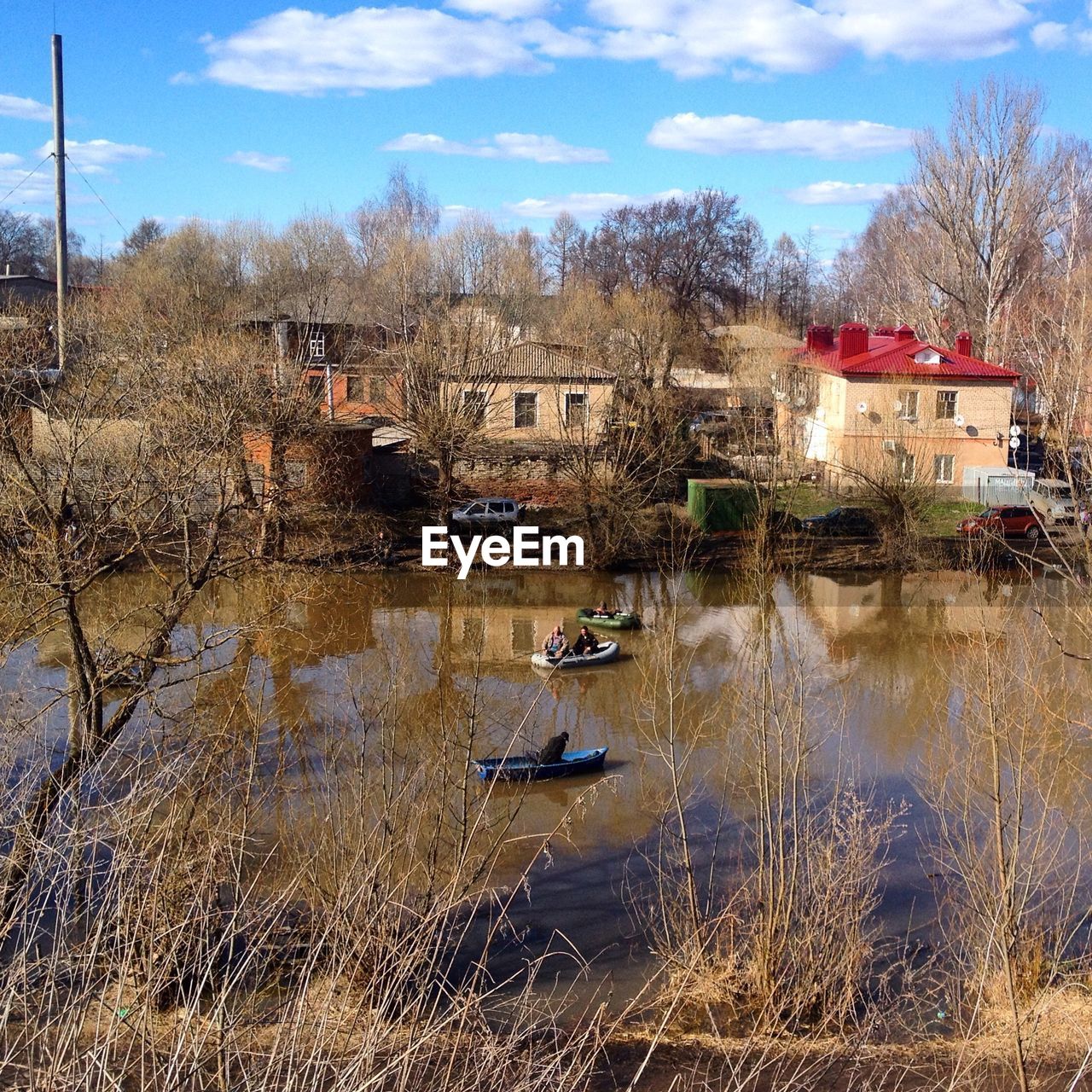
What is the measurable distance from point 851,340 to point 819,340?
3.23 m

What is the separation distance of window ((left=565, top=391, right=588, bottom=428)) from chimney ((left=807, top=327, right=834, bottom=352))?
8.47m

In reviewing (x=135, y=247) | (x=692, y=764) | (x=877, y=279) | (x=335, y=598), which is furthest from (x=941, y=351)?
(x=135, y=247)

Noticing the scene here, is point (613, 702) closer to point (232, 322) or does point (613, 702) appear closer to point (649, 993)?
point (649, 993)

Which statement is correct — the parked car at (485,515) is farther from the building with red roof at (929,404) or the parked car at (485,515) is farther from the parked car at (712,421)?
the building with red roof at (929,404)

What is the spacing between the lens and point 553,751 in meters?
12.3

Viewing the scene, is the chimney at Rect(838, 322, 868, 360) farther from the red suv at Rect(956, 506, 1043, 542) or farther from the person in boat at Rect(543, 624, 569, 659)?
the person in boat at Rect(543, 624, 569, 659)

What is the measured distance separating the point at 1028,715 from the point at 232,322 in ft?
74.4

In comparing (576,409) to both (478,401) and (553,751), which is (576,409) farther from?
(553,751)

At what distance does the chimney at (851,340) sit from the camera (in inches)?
1143

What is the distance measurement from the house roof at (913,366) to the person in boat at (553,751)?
1823 centimetres

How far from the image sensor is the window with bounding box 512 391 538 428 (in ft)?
91.9

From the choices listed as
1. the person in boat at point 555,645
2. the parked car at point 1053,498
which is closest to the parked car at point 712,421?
the parked car at point 1053,498

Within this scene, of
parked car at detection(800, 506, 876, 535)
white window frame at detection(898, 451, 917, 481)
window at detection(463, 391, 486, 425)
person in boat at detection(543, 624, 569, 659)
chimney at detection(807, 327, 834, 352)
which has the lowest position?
person in boat at detection(543, 624, 569, 659)

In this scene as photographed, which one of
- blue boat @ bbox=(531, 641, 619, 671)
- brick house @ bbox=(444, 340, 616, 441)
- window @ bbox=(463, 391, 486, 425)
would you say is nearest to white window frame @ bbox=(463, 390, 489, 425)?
window @ bbox=(463, 391, 486, 425)
